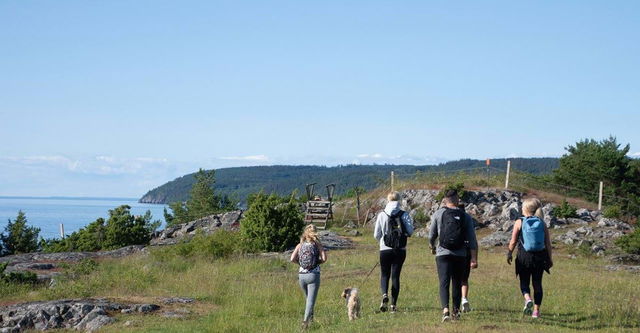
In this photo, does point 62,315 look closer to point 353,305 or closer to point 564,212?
point 353,305

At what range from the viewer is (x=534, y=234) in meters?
10.6

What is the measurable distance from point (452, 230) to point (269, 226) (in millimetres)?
16039

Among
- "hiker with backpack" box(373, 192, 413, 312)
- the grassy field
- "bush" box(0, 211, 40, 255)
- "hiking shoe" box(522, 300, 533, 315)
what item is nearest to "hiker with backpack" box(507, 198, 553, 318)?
"hiking shoe" box(522, 300, 533, 315)

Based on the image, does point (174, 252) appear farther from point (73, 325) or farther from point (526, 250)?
point (526, 250)

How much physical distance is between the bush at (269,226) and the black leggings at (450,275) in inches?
614

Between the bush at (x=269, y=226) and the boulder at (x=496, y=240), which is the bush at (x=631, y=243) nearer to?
the boulder at (x=496, y=240)

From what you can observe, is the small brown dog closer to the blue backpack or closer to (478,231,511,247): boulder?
the blue backpack

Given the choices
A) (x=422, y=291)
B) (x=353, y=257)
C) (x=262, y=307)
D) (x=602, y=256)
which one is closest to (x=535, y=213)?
(x=422, y=291)

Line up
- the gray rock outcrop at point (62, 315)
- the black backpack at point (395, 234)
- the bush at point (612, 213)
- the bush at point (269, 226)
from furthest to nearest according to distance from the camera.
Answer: the bush at point (612, 213), the bush at point (269, 226), the gray rock outcrop at point (62, 315), the black backpack at point (395, 234)

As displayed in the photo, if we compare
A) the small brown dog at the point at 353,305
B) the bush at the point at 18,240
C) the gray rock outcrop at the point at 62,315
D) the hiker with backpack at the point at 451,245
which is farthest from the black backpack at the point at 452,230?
the bush at the point at 18,240

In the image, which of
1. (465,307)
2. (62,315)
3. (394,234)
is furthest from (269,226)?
(465,307)

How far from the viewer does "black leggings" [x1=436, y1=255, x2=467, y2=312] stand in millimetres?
10430

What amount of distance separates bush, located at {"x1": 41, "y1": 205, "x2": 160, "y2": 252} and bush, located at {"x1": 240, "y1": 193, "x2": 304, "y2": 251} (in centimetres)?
1049

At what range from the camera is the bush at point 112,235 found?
34.3m
